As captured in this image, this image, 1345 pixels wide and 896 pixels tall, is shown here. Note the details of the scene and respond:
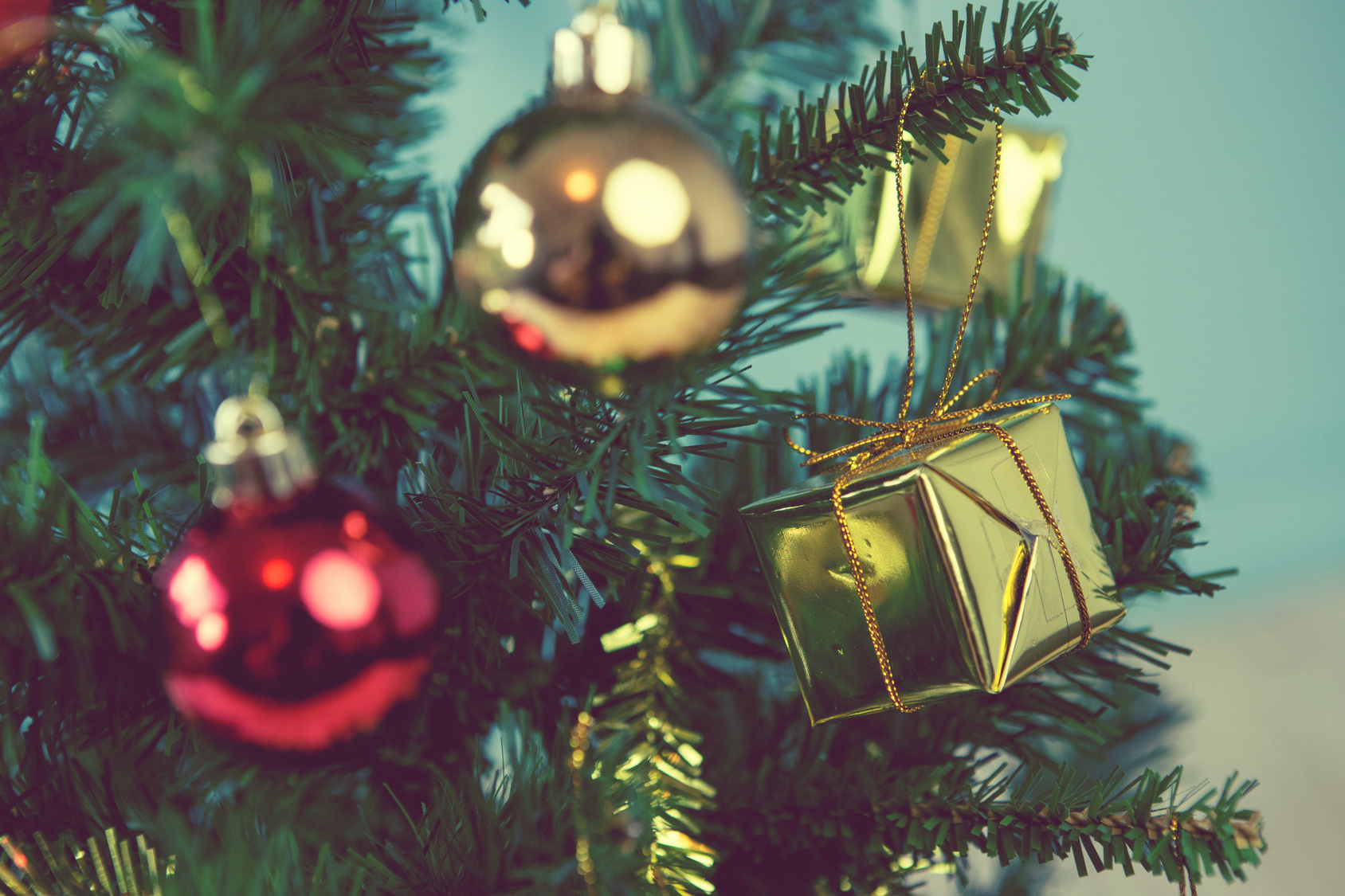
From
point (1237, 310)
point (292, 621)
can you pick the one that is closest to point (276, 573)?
point (292, 621)

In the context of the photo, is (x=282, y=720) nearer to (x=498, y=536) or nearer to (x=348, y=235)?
(x=498, y=536)

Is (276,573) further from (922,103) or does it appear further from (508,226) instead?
(922,103)

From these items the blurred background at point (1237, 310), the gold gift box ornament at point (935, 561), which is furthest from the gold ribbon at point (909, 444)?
the blurred background at point (1237, 310)

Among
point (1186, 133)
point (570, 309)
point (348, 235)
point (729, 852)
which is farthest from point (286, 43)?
point (1186, 133)

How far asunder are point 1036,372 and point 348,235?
300 millimetres

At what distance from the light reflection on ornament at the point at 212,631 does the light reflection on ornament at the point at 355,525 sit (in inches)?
1.2

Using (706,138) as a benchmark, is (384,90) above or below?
above

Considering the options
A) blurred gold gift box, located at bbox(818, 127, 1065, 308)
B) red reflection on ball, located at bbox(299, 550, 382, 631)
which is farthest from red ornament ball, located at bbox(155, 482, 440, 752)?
blurred gold gift box, located at bbox(818, 127, 1065, 308)

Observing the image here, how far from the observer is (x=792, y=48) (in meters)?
0.47

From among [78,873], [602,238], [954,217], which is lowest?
[78,873]

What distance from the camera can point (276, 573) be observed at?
0.20 m

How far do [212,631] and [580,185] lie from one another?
127 millimetres

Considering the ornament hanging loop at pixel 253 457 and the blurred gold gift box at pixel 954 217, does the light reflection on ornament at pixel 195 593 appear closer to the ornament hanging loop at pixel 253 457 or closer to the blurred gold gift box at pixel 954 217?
the ornament hanging loop at pixel 253 457

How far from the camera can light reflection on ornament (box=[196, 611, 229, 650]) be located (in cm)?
20
